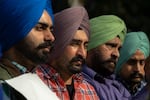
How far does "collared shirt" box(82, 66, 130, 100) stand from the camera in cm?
671

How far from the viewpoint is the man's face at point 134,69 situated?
7.60 m

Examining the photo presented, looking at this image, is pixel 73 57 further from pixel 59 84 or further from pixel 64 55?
pixel 59 84

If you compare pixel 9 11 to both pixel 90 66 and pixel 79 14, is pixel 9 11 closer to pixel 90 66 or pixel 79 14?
pixel 79 14

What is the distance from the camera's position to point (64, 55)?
19.8ft

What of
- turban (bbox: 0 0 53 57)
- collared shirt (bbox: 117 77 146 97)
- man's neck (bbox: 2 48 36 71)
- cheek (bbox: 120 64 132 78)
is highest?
turban (bbox: 0 0 53 57)

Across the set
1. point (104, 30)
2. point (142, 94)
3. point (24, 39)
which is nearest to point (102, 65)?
point (104, 30)

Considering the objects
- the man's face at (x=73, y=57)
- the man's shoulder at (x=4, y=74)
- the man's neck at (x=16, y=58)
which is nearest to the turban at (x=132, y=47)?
the man's face at (x=73, y=57)

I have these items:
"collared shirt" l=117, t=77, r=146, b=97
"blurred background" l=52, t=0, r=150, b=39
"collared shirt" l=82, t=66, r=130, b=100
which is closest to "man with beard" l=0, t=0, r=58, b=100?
"collared shirt" l=82, t=66, r=130, b=100

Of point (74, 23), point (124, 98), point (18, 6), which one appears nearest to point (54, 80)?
point (74, 23)

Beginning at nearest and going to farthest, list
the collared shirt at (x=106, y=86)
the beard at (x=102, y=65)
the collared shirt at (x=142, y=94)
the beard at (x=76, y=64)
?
the beard at (x=76, y=64) → the collared shirt at (x=106, y=86) → the beard at (x=102, y=65) → the collared shirt at (x=142, y=94)

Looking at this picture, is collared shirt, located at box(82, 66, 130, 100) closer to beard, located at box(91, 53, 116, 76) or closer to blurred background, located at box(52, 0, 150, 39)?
beard, located at box(91, 53, 116, 76)

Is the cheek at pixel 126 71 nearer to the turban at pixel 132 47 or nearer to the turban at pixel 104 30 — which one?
the turban at pixel 132 47

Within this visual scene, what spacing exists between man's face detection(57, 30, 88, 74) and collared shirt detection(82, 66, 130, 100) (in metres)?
0.67

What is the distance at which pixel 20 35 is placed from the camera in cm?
499
